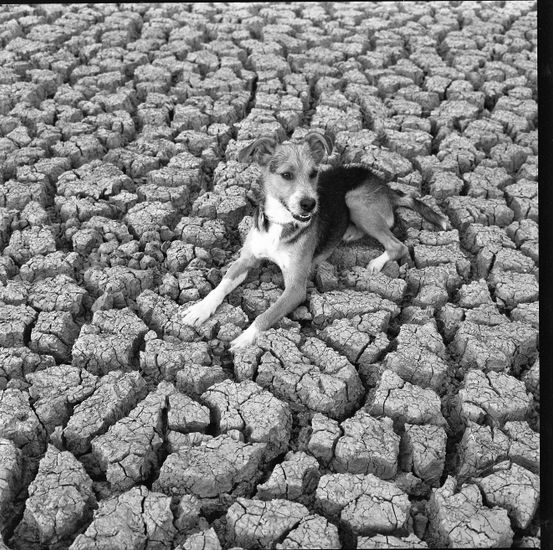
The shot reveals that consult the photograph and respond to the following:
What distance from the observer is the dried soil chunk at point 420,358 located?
3.37m

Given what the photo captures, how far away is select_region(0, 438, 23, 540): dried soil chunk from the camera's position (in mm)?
2713

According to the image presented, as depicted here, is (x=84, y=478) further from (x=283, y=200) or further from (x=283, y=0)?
(x=283, y=0)

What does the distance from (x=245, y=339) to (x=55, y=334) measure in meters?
1.03

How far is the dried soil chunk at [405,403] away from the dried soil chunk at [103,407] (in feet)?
3.82

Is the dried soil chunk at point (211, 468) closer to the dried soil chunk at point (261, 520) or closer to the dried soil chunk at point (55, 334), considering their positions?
the dried soil chunk at point (261, 520)

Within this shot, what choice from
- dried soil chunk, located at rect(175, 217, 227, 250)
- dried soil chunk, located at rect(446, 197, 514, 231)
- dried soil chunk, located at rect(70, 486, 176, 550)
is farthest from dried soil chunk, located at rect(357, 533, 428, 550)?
dried soil chunk, located at rect(446, 197, 514, 231)

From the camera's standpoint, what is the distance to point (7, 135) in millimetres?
5141

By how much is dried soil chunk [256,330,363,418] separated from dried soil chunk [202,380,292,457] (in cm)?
12

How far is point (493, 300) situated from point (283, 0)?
4.67 meters

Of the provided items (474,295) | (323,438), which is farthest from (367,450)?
(474,295)

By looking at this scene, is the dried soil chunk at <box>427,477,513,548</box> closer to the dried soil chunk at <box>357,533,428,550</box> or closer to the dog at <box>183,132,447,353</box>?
the dried soil chunk at <box>357,533,428,550</box>

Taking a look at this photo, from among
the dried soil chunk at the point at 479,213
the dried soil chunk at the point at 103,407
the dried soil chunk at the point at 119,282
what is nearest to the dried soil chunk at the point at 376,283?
the dried soil chunk at the point at 479,213

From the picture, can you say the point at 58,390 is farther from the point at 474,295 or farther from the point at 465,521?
the point at 474,295

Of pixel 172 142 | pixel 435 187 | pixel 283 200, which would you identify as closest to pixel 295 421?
pixel 283 200
